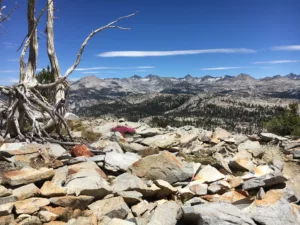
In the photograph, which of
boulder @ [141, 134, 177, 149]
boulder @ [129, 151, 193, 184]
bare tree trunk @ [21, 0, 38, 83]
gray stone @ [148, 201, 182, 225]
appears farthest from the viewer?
boulder @ [141, 134, 177, 149]

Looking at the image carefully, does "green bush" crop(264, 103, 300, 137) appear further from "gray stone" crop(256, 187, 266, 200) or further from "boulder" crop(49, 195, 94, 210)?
"boulder" crop(49, 195, 94, 210)

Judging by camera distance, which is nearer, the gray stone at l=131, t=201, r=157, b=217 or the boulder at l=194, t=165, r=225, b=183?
the gray stone at l=131, t=201, r=157, b=217

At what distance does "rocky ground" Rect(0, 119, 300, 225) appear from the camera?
7527mm

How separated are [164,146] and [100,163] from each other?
553 centimetres

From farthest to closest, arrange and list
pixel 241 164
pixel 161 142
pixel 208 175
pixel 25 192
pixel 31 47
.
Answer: pixel 31 47 < pixel 161 142 < pixel 241 164 < pixel 208 175 < pixel 25 192

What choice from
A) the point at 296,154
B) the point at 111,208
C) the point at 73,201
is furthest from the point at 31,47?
the point at 296,154

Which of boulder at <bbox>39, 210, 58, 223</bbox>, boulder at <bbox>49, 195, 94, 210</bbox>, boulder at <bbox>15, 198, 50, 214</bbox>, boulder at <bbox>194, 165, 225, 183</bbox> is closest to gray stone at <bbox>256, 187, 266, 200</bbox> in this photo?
boulder at <bbox>194, 165, 225, 183</bbox>

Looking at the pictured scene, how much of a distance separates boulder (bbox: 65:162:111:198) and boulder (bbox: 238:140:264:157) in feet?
30.6

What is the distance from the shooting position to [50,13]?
17.5 meters

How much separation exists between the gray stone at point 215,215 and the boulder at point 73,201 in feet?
8.34

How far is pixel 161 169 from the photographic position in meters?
10.7

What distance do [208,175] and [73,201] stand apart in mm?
5353

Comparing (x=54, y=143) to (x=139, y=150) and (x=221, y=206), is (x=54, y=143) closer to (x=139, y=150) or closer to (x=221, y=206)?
(x=139, y=150)

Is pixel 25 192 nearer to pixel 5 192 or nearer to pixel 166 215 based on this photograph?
pixel 5 192
